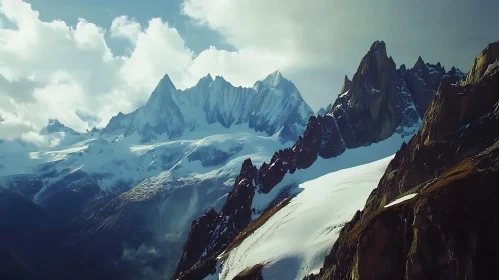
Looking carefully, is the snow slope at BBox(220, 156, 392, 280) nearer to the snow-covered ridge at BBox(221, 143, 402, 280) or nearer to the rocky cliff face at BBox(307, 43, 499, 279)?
the snow-covered ridge at BBox(221, 143, 402, 280)

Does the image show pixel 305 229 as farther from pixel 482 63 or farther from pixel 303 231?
pixel 482 63

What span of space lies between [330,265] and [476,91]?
31789mm

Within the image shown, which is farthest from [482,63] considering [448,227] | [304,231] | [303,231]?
[448,227]

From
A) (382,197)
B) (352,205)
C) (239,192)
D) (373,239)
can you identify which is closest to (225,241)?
(239,192)

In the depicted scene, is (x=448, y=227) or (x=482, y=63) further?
(x=482, y=63)

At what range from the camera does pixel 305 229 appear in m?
112

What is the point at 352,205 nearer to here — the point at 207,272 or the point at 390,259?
the point at 207,272

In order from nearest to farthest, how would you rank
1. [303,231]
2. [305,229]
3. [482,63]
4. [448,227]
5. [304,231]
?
[448,227], [482,63], [304,231], [303,231], [305,229]

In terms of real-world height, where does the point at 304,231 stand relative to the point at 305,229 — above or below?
below

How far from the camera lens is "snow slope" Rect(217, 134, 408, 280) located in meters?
98.1

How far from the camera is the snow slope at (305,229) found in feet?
322

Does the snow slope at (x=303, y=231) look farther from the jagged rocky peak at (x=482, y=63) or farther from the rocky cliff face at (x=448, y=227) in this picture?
the jagged rocky peak at (x=482, y=63)

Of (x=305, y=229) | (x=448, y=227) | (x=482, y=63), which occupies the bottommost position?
(x=448, y=227)

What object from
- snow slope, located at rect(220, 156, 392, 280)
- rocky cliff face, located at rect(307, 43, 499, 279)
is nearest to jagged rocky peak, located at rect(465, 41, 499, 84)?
rocky cliff face, located at rect(307, 43, 499, 279)
